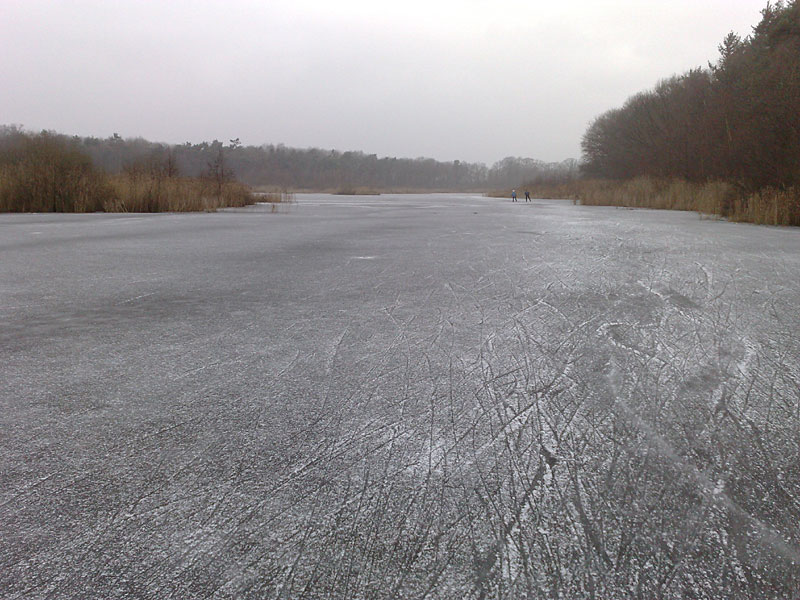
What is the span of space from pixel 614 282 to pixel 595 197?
19.2 metres

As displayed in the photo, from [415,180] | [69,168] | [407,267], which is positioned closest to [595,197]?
[69,168]

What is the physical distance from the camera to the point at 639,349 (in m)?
2.21

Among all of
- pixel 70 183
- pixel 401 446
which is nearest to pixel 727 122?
pixel 70 183

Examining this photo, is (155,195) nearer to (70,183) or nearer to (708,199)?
(70,183)

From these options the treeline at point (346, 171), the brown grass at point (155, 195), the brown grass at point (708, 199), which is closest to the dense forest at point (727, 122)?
the brown grass at point (708, 199)

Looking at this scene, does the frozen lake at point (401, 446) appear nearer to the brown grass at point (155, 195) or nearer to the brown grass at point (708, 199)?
the brown grass at point (708, 199)

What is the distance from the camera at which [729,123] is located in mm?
14422

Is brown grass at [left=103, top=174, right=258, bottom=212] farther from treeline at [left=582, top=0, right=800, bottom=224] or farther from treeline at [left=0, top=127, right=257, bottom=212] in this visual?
treeline at [left=582, top=0, right=800, bottom=224]

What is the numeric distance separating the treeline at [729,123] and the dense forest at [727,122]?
2 centimetres

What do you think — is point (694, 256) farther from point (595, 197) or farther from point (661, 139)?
point (661, 139)

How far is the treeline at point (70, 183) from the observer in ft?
41.3

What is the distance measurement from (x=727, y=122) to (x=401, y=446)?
645 inches

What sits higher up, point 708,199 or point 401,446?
point 708,199

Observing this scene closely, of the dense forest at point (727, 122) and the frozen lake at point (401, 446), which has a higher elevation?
the dense forest at point (727, 122)
